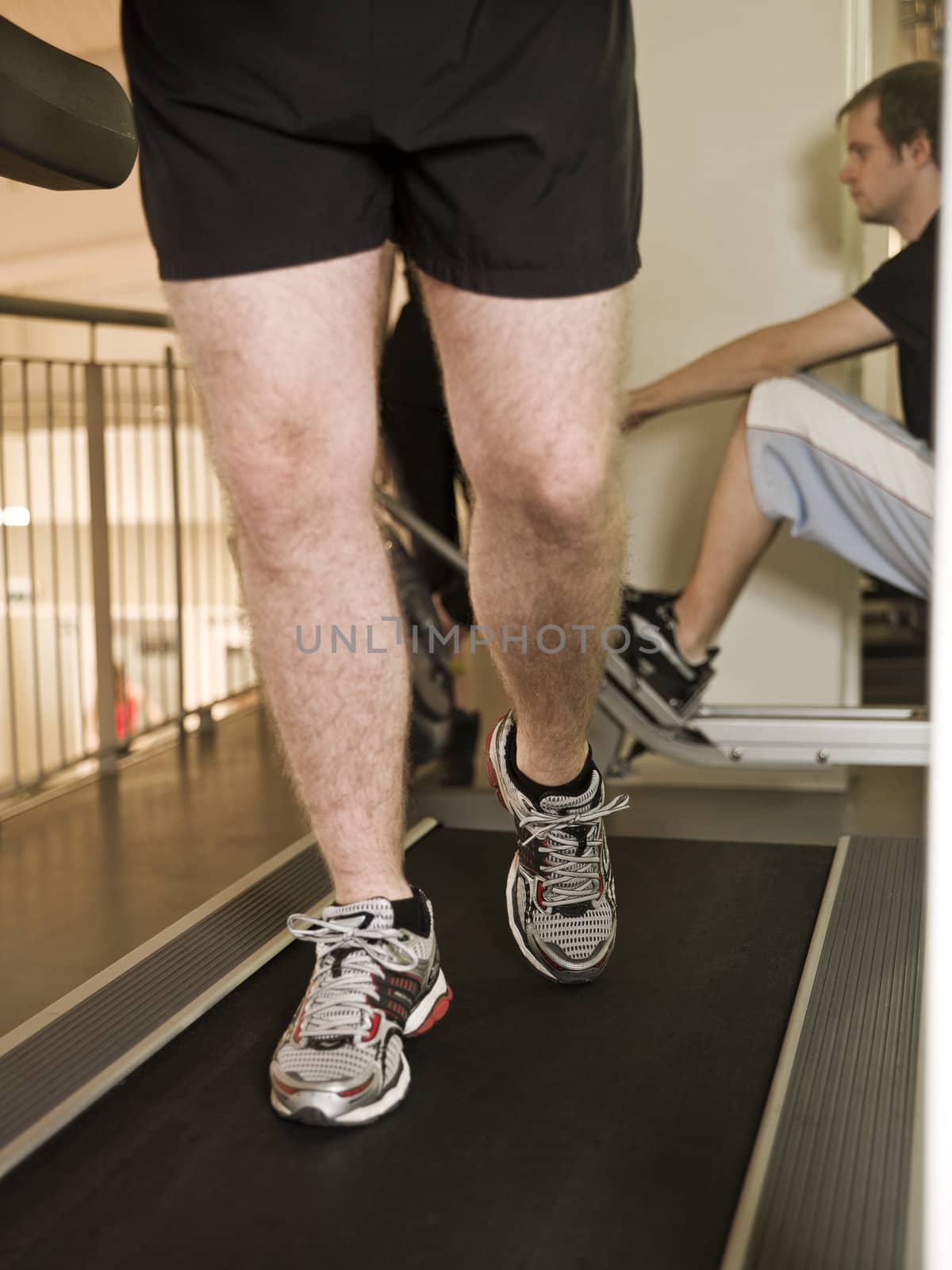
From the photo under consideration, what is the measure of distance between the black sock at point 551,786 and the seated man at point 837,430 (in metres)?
0.71

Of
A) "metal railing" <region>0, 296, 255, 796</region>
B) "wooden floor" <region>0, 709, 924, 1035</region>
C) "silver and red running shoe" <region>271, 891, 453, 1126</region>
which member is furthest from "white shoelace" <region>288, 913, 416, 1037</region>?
"wooden floor" <region>0, 709, 924, 1035</region>

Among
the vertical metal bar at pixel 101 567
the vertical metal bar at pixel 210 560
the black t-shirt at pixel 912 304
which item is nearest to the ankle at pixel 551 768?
the black t-shirt at pixel 912 304

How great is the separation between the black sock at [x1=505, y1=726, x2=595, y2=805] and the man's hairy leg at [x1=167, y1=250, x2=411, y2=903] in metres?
0.19

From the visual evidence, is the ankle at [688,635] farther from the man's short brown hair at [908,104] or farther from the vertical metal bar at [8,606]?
the vertical metal bar at [8,606]

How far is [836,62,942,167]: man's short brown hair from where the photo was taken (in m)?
1.95

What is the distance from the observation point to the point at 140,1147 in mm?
963

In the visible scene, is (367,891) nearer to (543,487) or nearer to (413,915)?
Answer: (413,915)

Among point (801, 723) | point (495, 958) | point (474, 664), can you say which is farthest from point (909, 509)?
point (474, 664)

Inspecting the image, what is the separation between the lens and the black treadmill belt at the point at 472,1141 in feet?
2.73

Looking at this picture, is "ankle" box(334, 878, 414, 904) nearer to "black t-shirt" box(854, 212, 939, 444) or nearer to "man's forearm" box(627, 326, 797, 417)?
"man's forearm" box(627, 326, 797, 417)

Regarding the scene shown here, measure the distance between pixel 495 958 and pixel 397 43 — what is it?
898 mm

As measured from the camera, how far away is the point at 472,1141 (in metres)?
0.95

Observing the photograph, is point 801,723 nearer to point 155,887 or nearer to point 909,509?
point 909,509

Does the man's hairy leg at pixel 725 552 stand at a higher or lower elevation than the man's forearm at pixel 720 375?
lower
